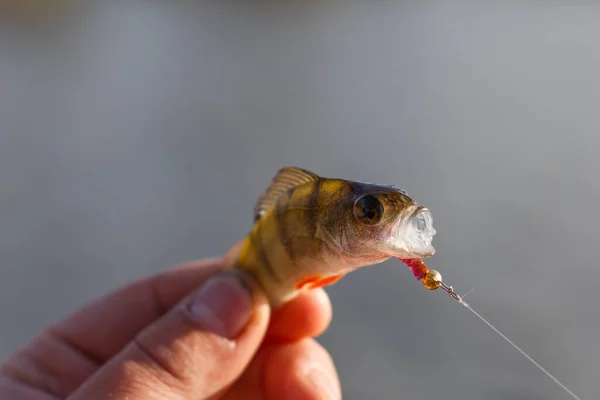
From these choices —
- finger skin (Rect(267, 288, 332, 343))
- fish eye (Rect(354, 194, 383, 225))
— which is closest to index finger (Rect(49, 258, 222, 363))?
finger skin (Rect(267, 288, 332, 343))

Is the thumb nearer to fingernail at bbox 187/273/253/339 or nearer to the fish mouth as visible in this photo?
fingernail at bbox 187/273/253/339

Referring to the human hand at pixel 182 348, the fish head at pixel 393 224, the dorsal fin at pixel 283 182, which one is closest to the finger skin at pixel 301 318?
the human hand at pixel 182 348

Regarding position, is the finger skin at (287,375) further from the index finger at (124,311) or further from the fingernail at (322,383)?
the index finger at (124,311)

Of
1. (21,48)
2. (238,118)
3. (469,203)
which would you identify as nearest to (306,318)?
(469,203)

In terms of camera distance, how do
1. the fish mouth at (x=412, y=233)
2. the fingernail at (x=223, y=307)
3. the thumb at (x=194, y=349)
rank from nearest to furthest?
the fish mouth at (x=412, y=233), the thumb at (x=194, y=349), the fingernail at (x=223, y=307)

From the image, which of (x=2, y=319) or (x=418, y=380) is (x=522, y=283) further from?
(x=2, y=319)

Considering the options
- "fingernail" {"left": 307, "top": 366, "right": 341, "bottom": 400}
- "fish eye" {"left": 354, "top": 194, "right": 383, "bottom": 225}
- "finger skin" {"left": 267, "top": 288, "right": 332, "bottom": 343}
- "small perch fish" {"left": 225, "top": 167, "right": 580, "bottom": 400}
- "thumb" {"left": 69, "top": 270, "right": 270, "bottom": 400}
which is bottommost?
"fingernail" {"left": 307, "top": 366, "right": 341, "bottom": 400}

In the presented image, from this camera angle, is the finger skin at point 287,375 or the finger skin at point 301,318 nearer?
the finger skin at point 287,375
